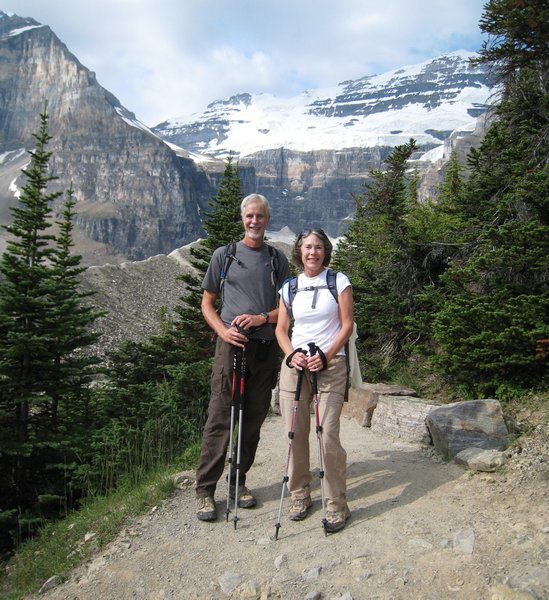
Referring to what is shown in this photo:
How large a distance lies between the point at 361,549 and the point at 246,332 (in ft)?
5.90

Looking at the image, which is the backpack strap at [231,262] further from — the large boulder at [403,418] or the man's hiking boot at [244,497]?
the large boulder at [403,418]

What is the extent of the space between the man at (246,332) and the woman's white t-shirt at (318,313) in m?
0.34

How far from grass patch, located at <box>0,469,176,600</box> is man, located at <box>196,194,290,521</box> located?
73cm

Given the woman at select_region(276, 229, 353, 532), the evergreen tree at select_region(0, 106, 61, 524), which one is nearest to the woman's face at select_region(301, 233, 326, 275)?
the woman at select_region(276, 229, 353, 532)

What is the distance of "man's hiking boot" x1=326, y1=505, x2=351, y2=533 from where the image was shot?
13.0ft

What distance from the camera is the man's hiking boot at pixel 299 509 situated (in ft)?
13.8

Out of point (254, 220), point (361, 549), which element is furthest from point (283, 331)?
point (361, 549)

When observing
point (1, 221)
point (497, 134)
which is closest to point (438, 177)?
point (1, 221)

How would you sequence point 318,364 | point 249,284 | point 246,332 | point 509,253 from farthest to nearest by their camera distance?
point 509,253, point 249,284, point 246,332, point 318,364

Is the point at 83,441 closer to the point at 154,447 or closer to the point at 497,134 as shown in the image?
the point at 154,447

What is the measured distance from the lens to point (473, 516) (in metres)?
4.01

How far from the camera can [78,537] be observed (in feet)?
15.4

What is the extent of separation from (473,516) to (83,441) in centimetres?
667

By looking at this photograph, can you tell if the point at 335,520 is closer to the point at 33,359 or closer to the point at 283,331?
the point at 283,331
